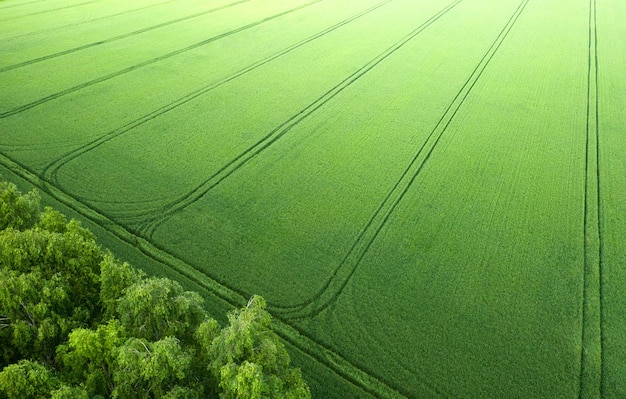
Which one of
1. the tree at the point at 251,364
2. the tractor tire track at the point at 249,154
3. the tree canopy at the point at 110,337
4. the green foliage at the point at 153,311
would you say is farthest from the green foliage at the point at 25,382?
the tractor tire track at the point at 249,154

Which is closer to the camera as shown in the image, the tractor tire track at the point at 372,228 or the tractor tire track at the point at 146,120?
the tractor tire track at the point at 372,228

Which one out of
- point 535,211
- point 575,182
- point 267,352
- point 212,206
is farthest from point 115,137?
point 575,182

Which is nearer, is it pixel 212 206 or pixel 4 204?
pixel 4 204

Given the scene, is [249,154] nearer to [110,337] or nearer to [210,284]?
[210,284]

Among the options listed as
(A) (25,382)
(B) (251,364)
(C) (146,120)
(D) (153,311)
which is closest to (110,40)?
(C) (146,120)

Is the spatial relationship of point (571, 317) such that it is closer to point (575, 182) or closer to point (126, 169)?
point (575, 182)

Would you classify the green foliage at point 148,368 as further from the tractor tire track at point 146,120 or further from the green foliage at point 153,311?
the tractor tire track at point 146,120

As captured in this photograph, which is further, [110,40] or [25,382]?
[110,40]
